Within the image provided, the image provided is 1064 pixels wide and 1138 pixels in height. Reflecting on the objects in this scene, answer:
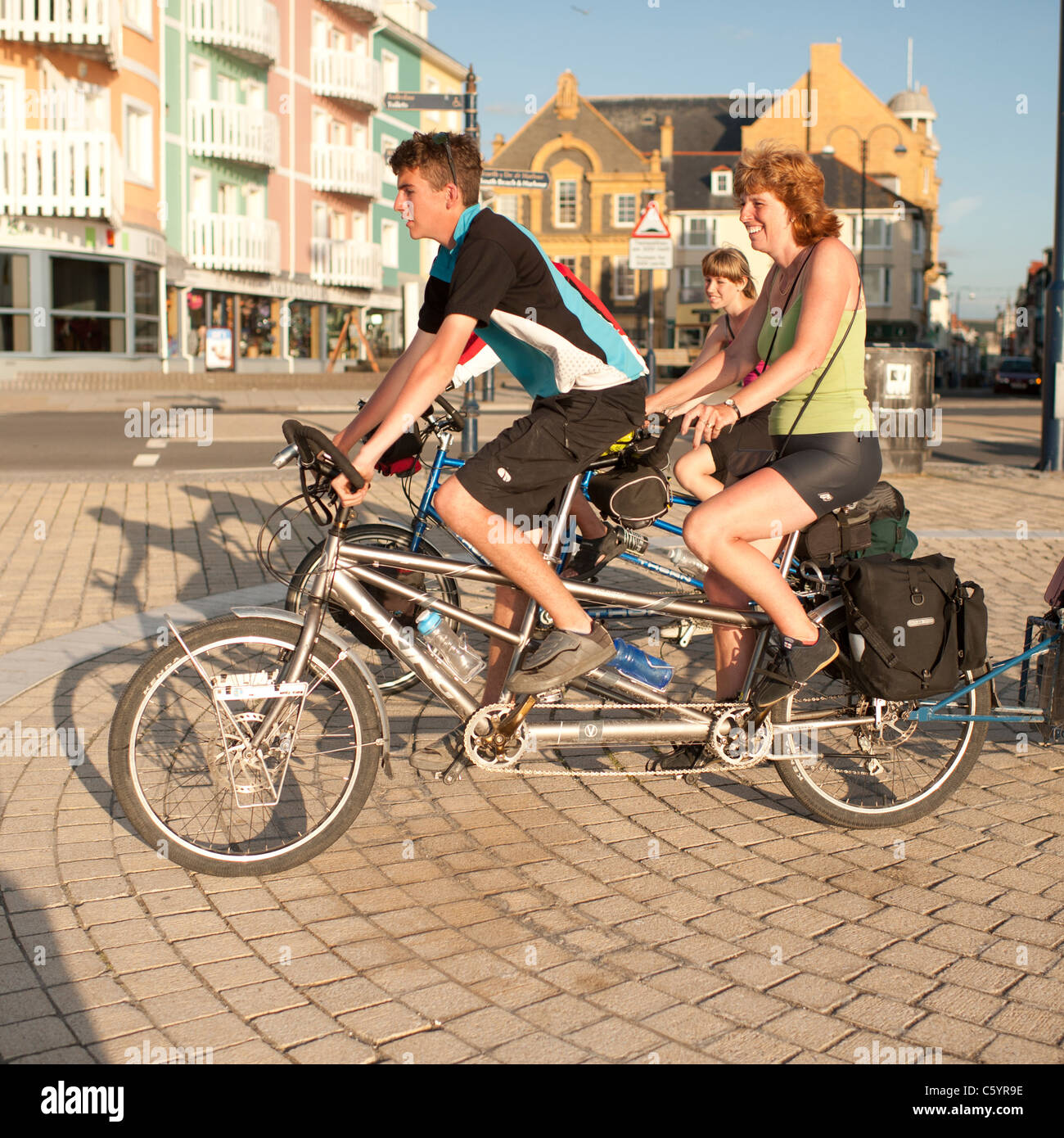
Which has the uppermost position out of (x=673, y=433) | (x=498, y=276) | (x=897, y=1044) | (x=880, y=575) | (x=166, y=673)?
(x=498, y=276)

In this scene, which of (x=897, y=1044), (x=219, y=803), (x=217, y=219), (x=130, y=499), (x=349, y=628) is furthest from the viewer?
(x=217, y=219)

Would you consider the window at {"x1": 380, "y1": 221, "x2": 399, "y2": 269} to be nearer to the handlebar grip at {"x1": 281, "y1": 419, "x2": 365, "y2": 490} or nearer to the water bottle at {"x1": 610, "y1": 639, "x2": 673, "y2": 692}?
the water bottle at {"x1": 610, "y1": 639, "x2": 673, "y2": 692}

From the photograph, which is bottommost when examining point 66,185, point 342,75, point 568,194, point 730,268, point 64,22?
point 730,268

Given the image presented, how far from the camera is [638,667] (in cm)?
430

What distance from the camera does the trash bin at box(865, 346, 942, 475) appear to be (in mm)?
13227

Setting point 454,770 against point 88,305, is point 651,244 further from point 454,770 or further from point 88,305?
point 88,305

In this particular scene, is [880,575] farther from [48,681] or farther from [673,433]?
[48,681]

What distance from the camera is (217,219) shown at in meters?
35.9

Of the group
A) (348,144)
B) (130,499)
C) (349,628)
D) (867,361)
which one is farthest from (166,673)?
(348,144)

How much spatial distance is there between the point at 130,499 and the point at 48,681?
5.66 m

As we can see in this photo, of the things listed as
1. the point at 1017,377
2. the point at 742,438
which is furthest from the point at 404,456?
the point at 1017,377

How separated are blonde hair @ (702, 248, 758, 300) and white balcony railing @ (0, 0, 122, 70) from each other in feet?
84.3

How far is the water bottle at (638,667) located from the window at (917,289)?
242ft

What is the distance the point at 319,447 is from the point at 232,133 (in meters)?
35.2
